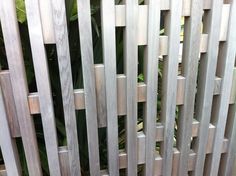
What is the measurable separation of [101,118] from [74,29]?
1.30 feet

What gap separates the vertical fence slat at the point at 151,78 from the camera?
0.96m

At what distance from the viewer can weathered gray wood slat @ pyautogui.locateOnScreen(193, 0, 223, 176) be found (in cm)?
104

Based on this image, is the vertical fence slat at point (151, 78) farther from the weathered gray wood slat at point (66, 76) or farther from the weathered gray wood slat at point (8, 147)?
the weathered gray wood slat at point (8, 147)

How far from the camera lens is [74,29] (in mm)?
1126

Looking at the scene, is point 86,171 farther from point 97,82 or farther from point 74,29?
point 74,29

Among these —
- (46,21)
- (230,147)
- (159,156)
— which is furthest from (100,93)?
(230,147)

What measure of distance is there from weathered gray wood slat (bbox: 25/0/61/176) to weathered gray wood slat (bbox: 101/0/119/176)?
0.72 feet

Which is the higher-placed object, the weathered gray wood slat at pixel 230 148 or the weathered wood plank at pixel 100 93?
the weathered wood plank at pixel 100 93

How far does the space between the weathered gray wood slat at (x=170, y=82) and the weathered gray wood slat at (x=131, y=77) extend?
0.46 ft

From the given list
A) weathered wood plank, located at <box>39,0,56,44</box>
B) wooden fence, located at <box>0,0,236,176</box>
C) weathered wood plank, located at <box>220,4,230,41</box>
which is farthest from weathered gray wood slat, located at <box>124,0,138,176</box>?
weathered wood plank, located at <box>220,4,230,41</box>

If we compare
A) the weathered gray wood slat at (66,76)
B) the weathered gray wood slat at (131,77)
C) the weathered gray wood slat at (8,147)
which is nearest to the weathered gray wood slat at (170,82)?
the weathered gray wood slat at (131,77)

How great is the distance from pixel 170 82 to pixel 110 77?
261mm

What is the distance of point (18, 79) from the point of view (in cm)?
95

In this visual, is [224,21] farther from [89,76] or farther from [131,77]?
[89,76]
